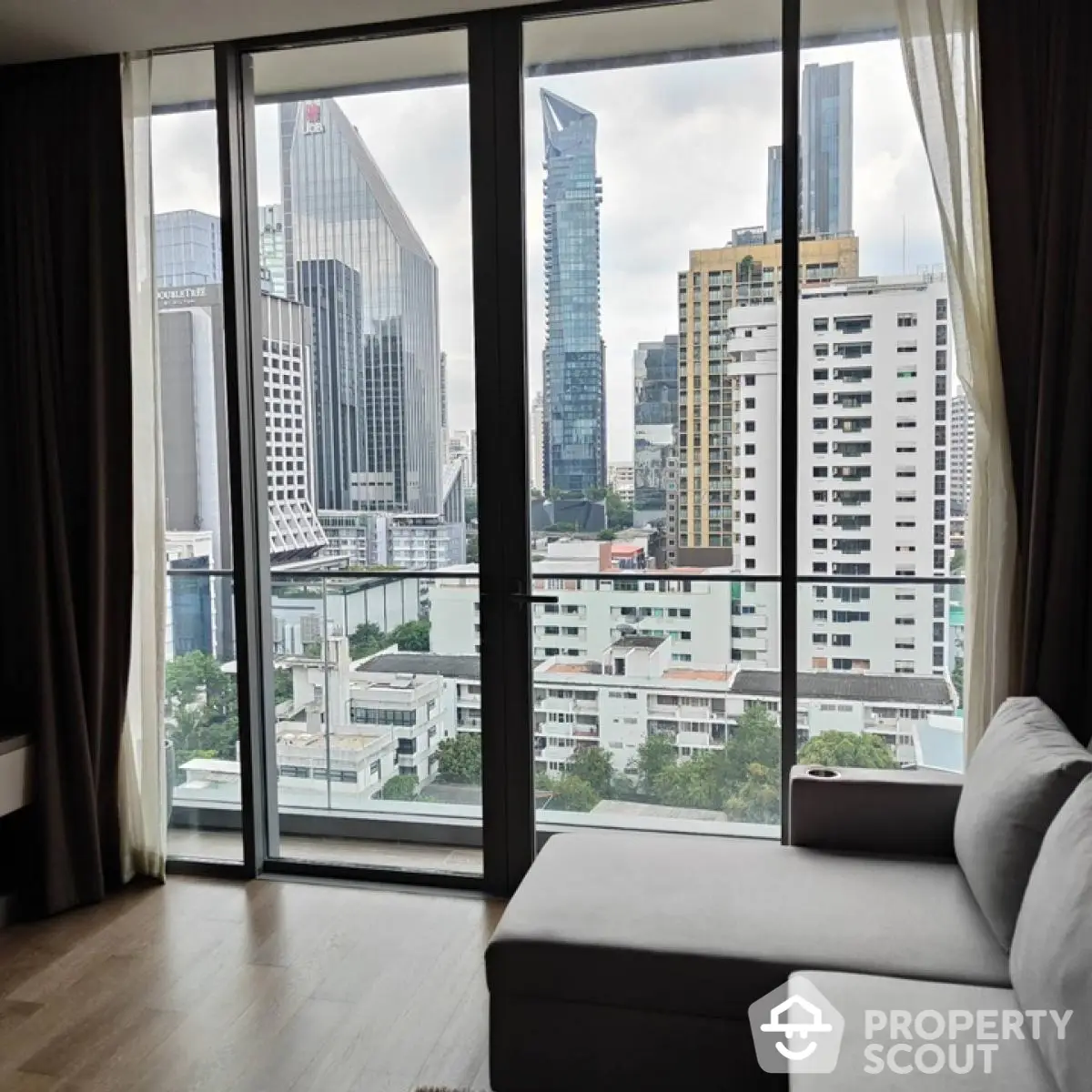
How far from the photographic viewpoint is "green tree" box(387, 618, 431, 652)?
3562 mm

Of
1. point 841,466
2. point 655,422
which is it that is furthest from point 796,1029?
point 655,422

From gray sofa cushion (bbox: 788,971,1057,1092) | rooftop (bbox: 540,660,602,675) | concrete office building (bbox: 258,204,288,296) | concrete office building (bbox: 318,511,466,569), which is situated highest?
concrete office building (bbox: 258,204,288,296)

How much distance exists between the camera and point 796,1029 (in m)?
1.88

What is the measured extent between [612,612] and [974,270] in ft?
4.95

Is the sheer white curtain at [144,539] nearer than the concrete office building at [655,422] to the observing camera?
No

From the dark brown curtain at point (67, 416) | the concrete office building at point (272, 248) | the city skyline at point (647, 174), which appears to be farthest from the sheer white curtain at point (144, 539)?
the concrete office building at point (272, 248)

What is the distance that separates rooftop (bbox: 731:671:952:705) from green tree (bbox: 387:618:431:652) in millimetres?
1078

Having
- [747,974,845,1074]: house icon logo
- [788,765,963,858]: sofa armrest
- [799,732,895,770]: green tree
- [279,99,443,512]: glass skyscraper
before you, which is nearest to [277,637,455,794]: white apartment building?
[279,99,443,512]: glass skyscraper

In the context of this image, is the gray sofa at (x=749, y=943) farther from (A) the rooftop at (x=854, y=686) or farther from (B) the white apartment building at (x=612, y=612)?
(B) the white apartment building at (x=612, y=612)

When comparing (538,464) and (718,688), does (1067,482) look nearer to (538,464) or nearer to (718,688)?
(718,688)

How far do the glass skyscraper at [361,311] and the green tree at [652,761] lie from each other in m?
1.09

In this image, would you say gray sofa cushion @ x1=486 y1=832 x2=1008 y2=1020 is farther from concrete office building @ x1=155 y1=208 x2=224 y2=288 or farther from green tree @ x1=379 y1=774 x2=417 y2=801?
concrete office building @ x1=155 y1=208 x2=224 y2=288

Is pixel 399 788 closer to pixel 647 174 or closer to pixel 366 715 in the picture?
pixel 366 715

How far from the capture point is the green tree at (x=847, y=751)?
3.26 m
